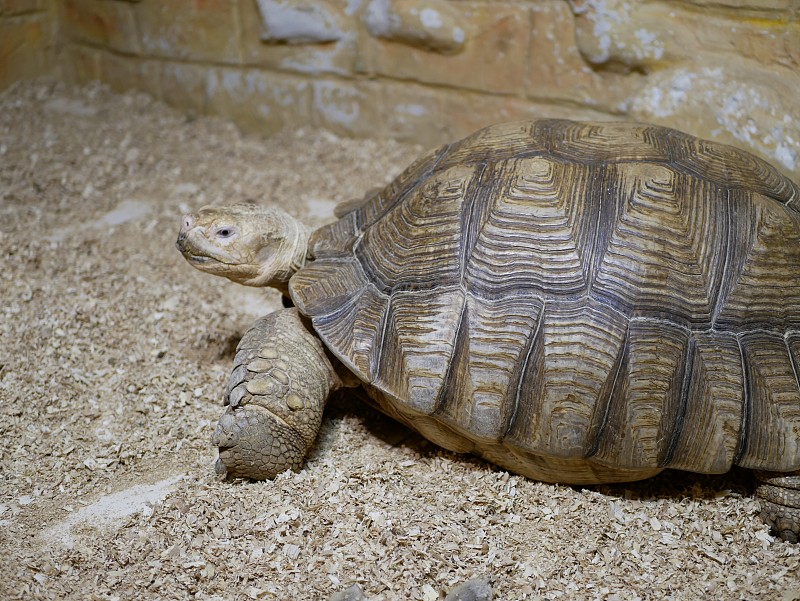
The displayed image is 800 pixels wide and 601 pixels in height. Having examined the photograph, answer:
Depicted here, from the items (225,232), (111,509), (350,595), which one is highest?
(225,232)

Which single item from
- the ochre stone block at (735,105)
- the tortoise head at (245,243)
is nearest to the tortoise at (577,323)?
the tortoise head at (245,243)

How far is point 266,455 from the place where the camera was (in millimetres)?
2623

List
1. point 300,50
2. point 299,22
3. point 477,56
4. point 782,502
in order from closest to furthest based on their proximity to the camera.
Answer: point 782,502
point 477,56
point 299,22
point 300,50

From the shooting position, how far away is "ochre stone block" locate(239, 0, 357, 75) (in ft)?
16.2

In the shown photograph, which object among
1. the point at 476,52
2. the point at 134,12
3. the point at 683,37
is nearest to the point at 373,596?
the point at 683,37

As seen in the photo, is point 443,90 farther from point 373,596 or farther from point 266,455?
point 373,596

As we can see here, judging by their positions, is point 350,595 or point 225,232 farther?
point 225,232

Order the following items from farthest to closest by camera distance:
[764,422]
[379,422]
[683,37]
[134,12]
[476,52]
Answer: [134,12]
[476,52]
[683,37]
[379,422]
[764,422]

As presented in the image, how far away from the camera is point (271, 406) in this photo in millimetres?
2637

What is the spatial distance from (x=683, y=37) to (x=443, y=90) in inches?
63.4

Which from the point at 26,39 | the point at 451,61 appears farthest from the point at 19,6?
the point at 451,61

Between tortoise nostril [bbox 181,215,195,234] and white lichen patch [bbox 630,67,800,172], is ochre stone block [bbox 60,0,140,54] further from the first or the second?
white lichen patch [bbox 630,67,800,172]

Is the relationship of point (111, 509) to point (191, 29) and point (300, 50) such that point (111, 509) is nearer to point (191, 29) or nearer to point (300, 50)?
point (300, 50)

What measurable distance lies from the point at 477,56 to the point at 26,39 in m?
3.71
